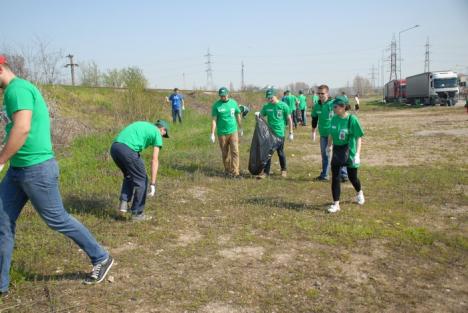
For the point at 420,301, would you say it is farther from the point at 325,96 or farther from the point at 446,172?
the point at 446,172

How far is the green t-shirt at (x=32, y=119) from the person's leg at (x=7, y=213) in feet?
0.67

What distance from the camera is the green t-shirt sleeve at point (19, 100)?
3.00 metres

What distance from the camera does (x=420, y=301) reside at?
352cm

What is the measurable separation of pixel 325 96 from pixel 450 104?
3157 cm

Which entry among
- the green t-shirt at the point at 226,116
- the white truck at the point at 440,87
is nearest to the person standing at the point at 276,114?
the green t-shirt at the point at 226,116

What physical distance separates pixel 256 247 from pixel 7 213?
2508 millimetres

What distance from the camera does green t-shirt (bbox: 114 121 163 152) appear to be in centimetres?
519

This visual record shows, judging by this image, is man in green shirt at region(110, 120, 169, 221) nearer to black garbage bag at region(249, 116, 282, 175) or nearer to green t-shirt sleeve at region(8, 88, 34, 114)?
green t-shirt sleeve at region(8, 88, 34, 114)

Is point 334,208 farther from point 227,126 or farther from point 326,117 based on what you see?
point 227,126

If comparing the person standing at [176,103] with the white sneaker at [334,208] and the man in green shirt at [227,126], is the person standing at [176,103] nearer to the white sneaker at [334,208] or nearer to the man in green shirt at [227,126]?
the man in green shirt at [227,126]

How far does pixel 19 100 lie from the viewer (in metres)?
3.01

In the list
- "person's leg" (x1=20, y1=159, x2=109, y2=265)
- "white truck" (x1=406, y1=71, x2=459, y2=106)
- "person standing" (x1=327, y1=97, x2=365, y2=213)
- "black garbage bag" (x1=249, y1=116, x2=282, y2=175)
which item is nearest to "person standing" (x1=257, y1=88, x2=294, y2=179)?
"black garbage bag" (x1=249, y1=116, x2=282, y2=175)

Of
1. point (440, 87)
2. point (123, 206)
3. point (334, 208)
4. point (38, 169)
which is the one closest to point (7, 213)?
point (38, 169)

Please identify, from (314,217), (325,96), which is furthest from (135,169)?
(325,96)
